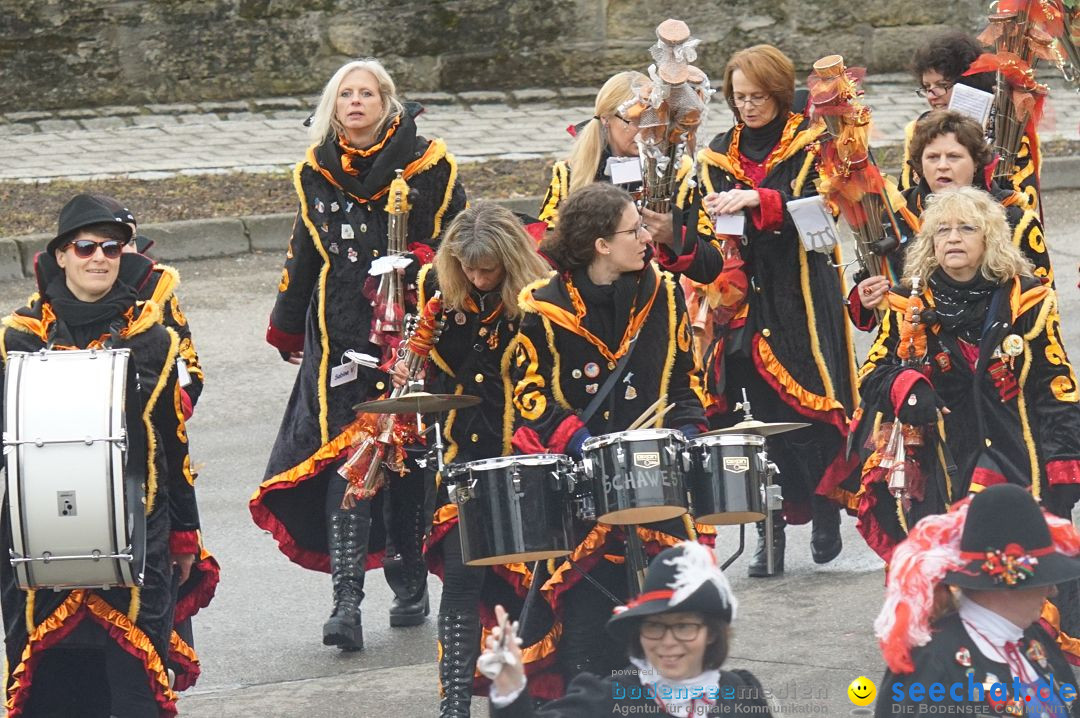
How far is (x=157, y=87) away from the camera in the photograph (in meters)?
16.3

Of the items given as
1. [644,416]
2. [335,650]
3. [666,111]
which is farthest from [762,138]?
[335,650]

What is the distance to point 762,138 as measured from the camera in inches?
329

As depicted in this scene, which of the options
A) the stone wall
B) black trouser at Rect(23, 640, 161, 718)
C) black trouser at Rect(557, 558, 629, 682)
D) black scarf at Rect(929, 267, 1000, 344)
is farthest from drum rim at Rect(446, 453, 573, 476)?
the stone wall

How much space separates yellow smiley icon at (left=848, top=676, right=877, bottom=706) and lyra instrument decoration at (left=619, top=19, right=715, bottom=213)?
1.76 m

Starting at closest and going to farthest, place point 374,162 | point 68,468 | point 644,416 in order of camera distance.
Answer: point 68,468, point 644,416, point 374,162

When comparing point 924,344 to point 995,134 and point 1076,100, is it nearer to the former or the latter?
point 995,134

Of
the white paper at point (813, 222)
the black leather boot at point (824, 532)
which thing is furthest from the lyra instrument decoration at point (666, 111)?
the black leather boot at point (824, 532)

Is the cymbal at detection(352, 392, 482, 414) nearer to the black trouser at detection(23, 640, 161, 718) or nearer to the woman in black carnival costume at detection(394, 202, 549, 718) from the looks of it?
the woman in black carnival costume at detection(394, 202, 549, 718)

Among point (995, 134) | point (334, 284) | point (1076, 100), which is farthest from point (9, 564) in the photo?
point (1076, 100)

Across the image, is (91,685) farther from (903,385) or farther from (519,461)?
(903,385)

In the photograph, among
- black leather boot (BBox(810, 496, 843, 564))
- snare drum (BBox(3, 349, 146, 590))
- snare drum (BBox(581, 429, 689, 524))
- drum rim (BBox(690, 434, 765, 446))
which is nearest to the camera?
snare drum (BBox(581, 429, 689, 524))

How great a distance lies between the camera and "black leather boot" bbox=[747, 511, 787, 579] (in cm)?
855

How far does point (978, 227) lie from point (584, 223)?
1.33 meters

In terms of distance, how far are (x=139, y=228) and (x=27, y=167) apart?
2162mm
